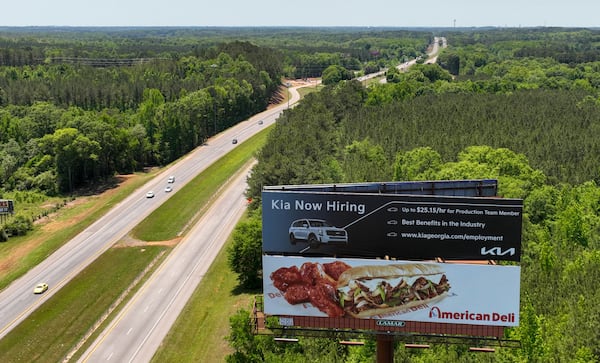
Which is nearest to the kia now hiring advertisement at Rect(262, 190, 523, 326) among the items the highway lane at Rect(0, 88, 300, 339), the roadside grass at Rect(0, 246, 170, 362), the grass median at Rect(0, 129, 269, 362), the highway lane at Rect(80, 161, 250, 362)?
the grass median at Rect(0, 129, 269, 362)

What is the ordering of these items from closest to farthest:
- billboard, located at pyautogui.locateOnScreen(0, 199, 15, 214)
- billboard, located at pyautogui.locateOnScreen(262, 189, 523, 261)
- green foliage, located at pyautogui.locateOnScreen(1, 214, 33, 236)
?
billboard, located at pyautogui.locateOnScreen(262, 189, 523, 261), green foliage, located at pyautogui.locateOnScreen(1, 214, 33, 236), billboard, located at pyautogui.locateOnScreen(0, 199, 15, 214)

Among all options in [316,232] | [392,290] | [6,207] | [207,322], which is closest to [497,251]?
[392,290]

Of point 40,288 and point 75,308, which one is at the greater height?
point 40,288

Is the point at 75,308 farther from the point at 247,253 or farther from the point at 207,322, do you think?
the point at 247,253

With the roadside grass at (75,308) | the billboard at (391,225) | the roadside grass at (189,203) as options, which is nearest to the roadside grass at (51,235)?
the roadside grass at (75,308)

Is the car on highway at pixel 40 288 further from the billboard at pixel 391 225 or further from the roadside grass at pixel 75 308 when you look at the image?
the billboard at pixel 391 225

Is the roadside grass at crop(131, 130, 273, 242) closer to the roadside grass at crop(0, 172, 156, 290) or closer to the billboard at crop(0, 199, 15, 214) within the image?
the roadside grass at crop(0, 172, 156, 290)
